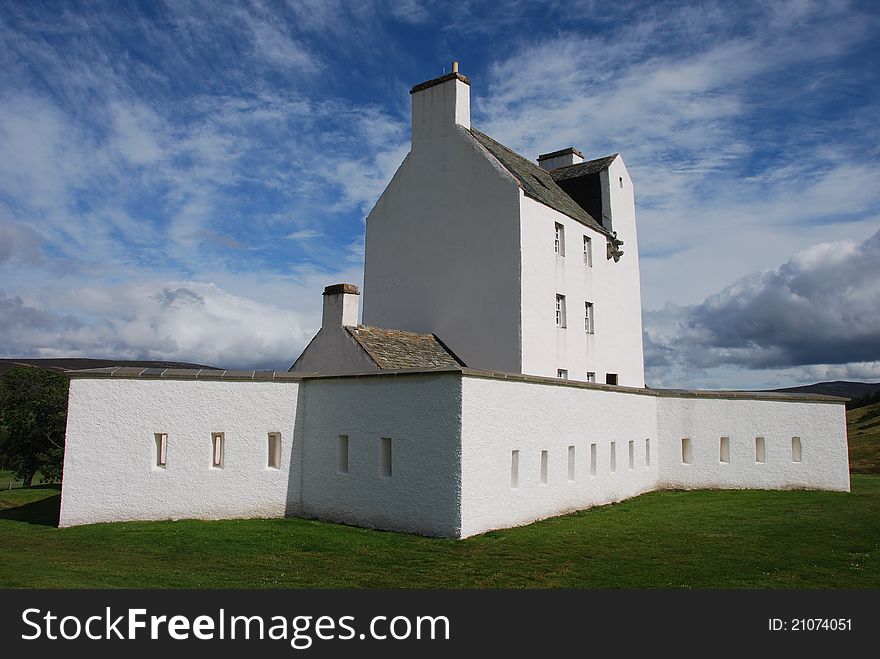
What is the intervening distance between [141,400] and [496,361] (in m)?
11.9

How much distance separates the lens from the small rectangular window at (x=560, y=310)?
26125 millimetres

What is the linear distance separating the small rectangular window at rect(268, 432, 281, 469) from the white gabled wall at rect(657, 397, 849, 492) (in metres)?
14.8

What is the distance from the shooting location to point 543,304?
24.9 meters

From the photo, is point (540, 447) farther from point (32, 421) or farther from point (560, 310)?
point (32, 421)

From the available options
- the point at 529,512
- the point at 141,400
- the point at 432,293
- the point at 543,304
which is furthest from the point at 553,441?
the point at 141,400

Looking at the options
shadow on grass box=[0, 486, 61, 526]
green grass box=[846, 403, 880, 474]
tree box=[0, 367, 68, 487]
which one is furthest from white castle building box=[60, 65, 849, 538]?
tree box=[0, 367, 68, 487]

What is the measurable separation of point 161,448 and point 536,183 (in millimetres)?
17879

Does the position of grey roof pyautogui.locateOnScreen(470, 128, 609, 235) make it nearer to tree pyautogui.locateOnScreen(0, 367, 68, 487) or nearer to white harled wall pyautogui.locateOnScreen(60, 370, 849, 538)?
white harled wall pyautogui.locateOnScreen(60, 370, 849, 538)

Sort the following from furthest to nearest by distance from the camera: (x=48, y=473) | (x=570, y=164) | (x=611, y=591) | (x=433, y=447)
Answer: (x=48, y=473)
(x=570, y=164)
(x=433, y=447)
(x=611, y=591)

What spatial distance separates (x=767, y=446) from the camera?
24625mm

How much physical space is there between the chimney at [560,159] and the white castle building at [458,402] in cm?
126

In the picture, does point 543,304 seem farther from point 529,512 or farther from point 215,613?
point 215,613

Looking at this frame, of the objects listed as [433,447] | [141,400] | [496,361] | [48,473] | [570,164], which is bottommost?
[48,473]

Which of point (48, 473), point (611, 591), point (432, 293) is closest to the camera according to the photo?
point (611, 591)
